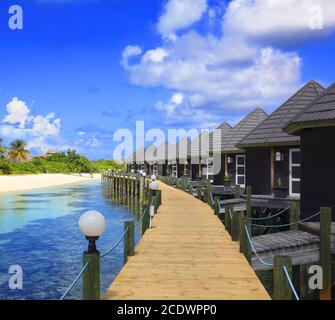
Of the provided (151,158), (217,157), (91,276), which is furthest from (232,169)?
(91,276)

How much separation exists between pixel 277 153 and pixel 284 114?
2.58 meters

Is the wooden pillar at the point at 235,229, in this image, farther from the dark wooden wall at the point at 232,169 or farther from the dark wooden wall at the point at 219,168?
the dark wooden wall at the point at 219,168

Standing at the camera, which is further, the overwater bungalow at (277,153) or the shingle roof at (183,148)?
the shingle roof at (183,148)

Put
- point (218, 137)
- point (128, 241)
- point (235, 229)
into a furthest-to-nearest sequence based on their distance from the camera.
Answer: point (218, 137)
point (235, 229)
point (128, 241)

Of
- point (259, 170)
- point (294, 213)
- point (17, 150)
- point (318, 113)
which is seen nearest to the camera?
point (294, 213)

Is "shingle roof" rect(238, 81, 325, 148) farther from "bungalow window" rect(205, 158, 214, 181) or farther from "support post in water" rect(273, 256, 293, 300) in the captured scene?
"support post in water" rect(273, 256, 293, 300)

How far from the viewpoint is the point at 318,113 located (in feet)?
39.2

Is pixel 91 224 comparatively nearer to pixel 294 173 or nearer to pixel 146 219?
pixel 146 219

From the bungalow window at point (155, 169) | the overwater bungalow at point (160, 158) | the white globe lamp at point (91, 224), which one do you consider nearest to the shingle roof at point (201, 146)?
the overwater bungalow at point (160, 158)

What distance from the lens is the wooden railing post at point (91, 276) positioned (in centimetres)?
495

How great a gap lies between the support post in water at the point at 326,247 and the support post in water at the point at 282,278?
3.87m

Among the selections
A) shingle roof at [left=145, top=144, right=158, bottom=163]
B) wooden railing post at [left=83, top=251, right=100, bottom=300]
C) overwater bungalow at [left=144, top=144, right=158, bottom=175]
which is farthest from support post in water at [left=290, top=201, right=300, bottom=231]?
overwater bungalow at [left=144, top=144, right=158, bottom=175]

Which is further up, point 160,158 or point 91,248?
point 160,158
